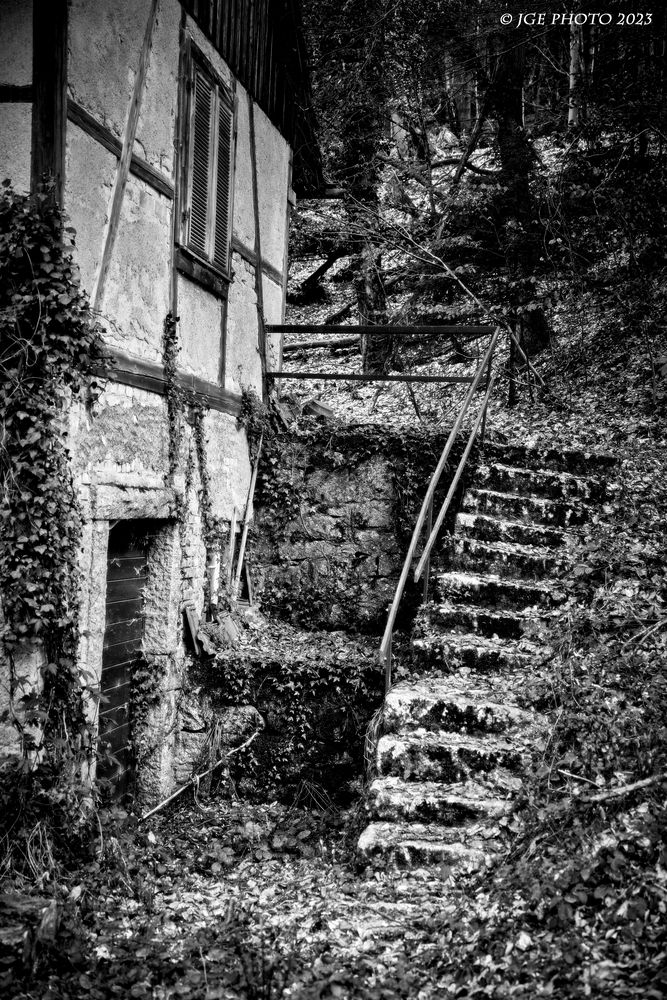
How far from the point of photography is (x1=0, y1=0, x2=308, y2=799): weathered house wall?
4246mm

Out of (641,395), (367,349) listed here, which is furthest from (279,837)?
(367,349)

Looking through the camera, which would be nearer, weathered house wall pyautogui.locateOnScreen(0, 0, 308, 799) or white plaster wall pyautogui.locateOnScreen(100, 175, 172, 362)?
weathered house wall pyautogui.locateOnScreen(0, 0, 308, 799)

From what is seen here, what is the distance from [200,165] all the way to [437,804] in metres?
5.05

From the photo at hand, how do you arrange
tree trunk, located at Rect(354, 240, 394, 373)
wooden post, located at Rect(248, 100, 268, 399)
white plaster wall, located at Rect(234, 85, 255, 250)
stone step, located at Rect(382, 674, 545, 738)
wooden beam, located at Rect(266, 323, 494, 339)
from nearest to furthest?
stone step, located at Rect(382, 674, 545, 738) < wooden beam, located at Rect(266, 323, 494, 339) < white plaster wall, located at Rect(234, 85, 255, 250) < wooden post, located at Rect(248, 100, 268, 399) < tree trunk, located at Rect(354, 240, 394, 373)

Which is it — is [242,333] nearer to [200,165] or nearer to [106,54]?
[200,165]

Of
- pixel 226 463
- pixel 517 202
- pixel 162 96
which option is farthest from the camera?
pixel 517 202

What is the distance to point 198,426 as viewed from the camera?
5.88 m

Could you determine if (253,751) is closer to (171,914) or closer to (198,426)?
(171,914)

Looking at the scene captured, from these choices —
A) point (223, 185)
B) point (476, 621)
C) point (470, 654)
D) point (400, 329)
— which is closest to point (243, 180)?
point (223, 185)

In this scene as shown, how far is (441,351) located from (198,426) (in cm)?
618

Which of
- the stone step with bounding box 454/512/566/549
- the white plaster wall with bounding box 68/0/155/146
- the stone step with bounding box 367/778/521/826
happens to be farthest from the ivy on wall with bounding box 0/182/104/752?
the stone step with bounding box 454/512/566/549

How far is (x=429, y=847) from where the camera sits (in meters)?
3.75

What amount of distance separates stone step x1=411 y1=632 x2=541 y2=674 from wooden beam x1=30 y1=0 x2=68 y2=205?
3530mm

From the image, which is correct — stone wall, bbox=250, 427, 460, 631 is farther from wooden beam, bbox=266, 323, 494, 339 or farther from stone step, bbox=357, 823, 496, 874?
stone step, bbox=357, 823, 496, 874
